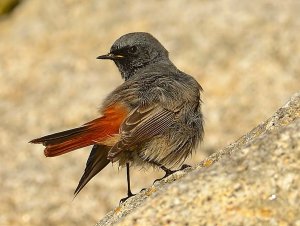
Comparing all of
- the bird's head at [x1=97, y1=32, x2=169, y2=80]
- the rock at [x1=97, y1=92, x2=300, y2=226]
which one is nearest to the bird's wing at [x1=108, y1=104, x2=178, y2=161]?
the bird's head at [x1=97, y1=32, x2=169, y2=80]

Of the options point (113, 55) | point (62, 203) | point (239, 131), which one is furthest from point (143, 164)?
point (239, 131)

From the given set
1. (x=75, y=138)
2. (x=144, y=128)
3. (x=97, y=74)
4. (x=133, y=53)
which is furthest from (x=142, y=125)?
(x=97, y=74)

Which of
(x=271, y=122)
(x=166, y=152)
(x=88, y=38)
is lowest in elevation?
(x=271, y=122)

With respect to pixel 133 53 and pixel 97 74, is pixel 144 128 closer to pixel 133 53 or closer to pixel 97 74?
pixel 133 53

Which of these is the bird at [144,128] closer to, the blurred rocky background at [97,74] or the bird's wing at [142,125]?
the bird's wing at [142,125]

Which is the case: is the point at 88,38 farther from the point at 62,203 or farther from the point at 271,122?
the point at 271,122

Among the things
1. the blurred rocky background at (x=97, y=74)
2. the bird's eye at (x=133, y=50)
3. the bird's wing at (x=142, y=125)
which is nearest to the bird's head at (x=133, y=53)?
the bird's eye at (x=133, y=50)
